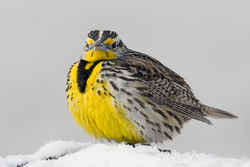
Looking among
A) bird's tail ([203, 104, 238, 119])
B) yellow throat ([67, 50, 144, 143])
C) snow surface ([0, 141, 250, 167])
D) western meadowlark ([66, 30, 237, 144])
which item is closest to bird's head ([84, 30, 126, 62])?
western meadowlark ([66, 30, 237, 144])

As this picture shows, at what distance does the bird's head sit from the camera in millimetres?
7160

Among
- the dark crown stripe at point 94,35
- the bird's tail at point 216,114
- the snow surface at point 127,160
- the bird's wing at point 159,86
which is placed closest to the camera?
the snow surface at point 127,160

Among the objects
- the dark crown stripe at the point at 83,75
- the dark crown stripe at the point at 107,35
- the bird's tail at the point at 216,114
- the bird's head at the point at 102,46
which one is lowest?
the bird's tail at the point at 216,114

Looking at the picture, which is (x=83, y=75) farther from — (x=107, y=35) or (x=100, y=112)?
(x=107, y=35)

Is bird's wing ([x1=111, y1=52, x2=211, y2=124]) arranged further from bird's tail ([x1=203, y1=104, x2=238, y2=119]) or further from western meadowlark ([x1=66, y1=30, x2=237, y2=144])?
bird's tail ([x1=203, y1=104, x2=238, y2=119])

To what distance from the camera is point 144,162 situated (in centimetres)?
488

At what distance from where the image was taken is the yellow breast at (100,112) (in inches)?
263

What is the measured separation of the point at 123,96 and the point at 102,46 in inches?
22.8

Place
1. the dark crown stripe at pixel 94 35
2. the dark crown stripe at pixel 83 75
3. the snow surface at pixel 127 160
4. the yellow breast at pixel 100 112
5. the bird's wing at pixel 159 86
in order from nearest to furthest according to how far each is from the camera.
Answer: the snow surface at pixel 127 160
the yellow breast at pixel 100 112
the dark crown stripe at pixel 83 75
the bird's wing at pixel 159 86
the dark crown stripe at pixel 94 35

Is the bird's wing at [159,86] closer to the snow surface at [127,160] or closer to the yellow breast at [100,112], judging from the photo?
the yellow breast at [100,112]

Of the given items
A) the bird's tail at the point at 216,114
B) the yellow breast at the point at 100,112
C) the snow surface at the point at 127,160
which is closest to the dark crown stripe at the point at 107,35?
the yellow breast at the point at 100,112

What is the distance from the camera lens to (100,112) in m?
6.65

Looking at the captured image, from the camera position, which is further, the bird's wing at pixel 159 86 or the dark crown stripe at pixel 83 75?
the bird's wing at pixel 159 86

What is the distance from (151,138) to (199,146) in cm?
251
